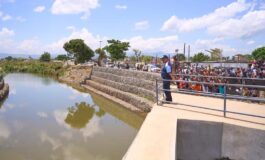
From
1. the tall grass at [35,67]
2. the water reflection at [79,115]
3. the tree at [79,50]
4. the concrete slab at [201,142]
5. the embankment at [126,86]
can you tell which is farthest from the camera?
the tall grass at [35,67]

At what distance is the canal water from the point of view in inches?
445

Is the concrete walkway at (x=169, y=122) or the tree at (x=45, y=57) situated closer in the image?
the concrete walkway at (x=169, y=122)

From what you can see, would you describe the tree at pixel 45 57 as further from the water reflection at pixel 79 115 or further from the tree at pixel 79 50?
the water reflection at pixel 79 115

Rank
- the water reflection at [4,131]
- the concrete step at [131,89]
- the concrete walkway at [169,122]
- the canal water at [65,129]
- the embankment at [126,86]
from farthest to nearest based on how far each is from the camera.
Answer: the embankment at [126,86] → the concrete step at [131,89] → the water reflection at [4,131] → the canal water at [65,129] → the concrete walkway at [169,122]

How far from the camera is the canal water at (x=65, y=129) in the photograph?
11297mm

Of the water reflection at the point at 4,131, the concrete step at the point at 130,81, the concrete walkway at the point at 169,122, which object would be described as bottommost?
the water reflection at the point at 4,131

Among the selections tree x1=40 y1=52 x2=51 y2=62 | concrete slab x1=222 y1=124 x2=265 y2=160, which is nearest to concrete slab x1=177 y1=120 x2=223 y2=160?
concrete slab x1=222 y1=124 x2=265 y2=160

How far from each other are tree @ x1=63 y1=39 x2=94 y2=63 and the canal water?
27.5 m

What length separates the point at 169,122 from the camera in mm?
6453

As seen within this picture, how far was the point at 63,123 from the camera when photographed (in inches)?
643

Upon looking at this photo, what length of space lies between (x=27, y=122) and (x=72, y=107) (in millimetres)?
5409

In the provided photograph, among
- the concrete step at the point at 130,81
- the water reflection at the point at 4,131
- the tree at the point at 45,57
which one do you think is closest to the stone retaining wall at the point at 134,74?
the concrete step at the point at 130,81

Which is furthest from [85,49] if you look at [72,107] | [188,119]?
[188,119]

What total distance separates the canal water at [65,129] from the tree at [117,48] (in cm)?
2272
